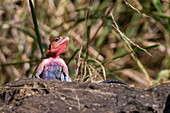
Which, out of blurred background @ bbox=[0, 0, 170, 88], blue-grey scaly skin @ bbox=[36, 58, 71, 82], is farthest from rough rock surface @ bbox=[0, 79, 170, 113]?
blurred background @ bbox=[0, 0, 170, 88]

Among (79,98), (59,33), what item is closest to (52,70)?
(79,98)

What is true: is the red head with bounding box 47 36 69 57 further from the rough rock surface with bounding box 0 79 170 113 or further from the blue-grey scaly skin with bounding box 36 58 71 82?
the rough rock surface with bounding box 0 79 170 113

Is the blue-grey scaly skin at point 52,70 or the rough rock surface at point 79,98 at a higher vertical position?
the blue-grey scaly skin at point 52,70

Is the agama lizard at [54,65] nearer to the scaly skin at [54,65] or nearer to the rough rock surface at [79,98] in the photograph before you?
the scaly skin at [54,65]

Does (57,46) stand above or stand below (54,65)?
above

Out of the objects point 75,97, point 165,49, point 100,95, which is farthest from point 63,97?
point 165,49

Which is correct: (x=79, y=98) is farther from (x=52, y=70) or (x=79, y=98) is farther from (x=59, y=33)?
(x=59, y=33)

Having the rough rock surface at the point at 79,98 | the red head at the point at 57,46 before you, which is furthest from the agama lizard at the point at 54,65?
the rough rock surface at the point at 79,98
